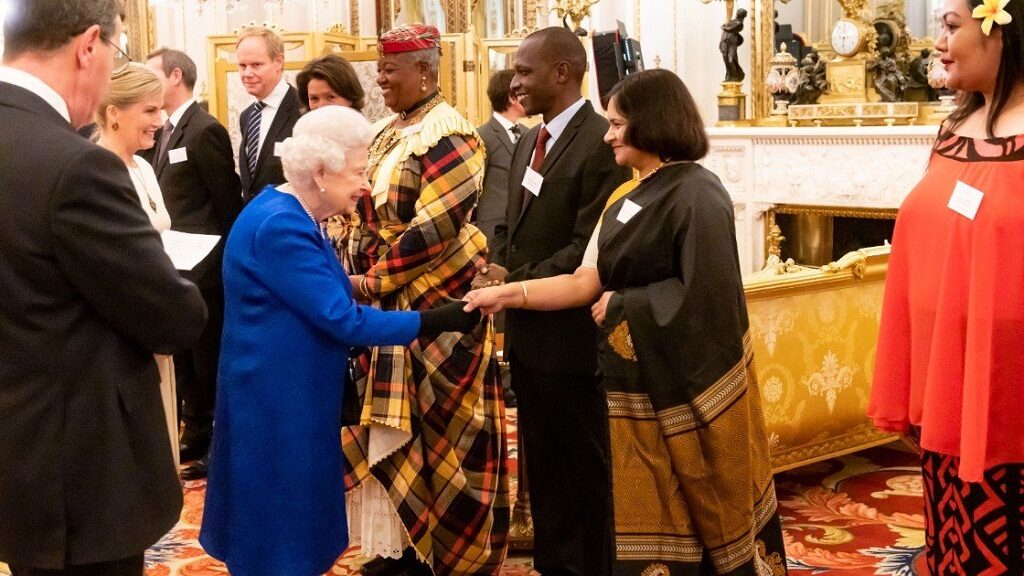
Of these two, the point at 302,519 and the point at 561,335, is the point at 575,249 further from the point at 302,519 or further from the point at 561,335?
the point at 302,519

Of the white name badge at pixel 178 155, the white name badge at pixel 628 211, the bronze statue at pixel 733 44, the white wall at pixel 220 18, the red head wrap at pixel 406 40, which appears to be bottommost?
the white name badge at pixel 628 211

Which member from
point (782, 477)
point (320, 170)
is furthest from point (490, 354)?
point (782, 477)

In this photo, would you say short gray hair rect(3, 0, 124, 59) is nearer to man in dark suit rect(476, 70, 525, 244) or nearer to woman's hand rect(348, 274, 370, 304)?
woman's hand rect(348, 274, 370, 304)

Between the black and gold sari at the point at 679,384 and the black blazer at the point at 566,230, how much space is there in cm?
49

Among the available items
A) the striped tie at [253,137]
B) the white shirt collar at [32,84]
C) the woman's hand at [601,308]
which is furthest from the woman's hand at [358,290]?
the striped tie at [253,137]

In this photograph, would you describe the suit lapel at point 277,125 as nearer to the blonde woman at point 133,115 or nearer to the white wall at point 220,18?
the blonde woman at point 133,115

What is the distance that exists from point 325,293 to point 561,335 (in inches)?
39.5

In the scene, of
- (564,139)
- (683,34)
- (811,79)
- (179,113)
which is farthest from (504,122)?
(683,34)

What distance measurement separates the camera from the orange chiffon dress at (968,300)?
2.35m

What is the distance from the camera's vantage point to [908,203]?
2.58 meters

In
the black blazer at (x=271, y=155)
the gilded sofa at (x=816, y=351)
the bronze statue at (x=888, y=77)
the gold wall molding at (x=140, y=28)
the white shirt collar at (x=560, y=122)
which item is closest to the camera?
the white shirt collar at (x=560, y=122)

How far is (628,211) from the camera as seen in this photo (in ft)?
9.27

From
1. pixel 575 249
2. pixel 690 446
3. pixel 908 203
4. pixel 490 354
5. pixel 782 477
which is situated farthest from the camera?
pixel 782 477

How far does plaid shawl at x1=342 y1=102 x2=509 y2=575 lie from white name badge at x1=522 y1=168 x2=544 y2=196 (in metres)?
0.16
